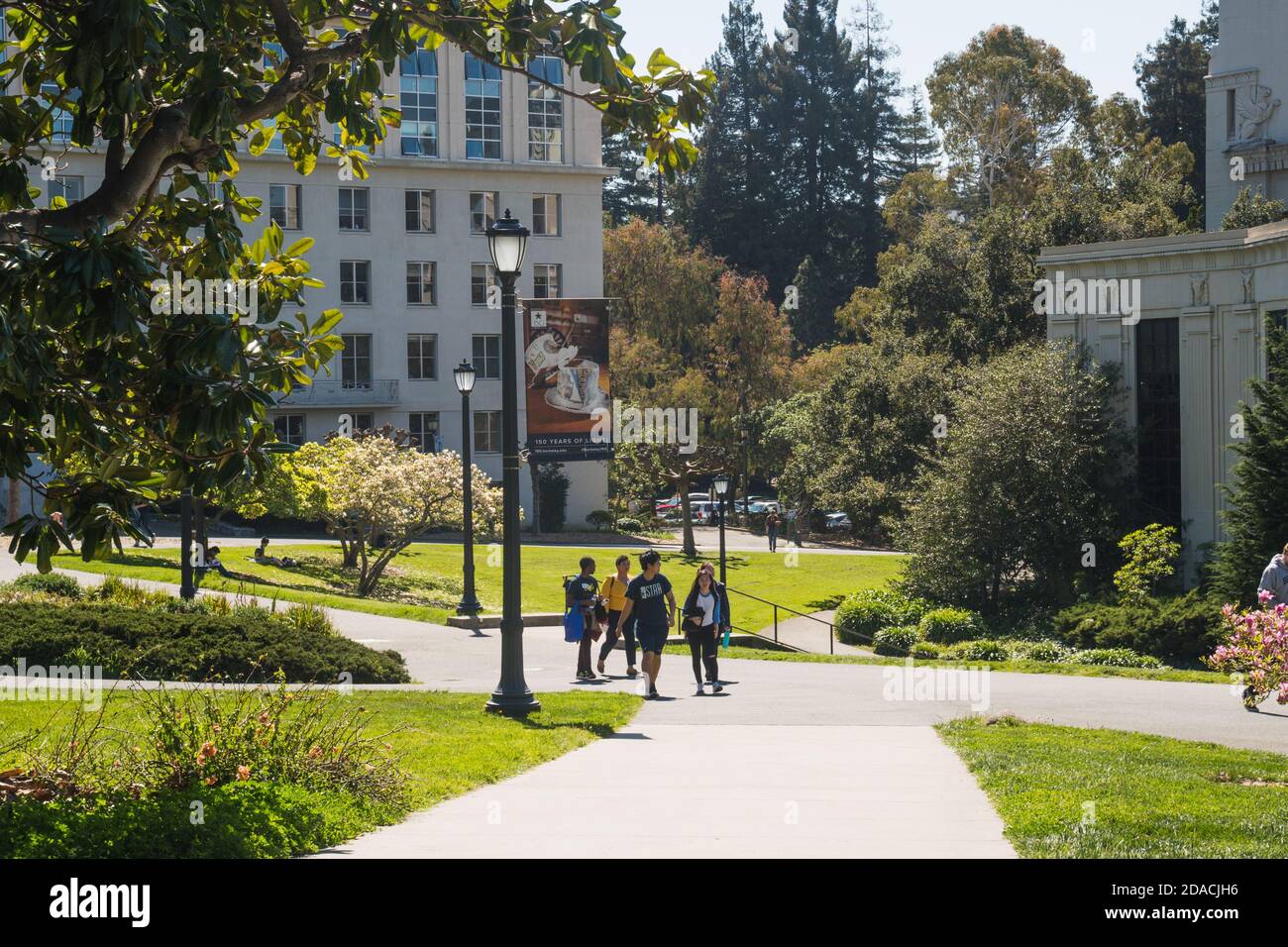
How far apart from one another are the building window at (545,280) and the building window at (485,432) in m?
5.73

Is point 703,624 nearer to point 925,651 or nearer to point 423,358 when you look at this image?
point 925,651

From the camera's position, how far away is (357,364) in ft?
202

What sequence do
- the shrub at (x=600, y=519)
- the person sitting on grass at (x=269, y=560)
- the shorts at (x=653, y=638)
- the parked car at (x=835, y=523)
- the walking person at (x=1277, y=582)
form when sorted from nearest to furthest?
the walking person at (x=1277, y=582)
the shorts at (x=653, y=638)
the person sitting on grass at (x=269, y=560)
the shrub at (x=600, y=519)
the parked car at (x=835, y=523)

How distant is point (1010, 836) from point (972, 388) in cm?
2829

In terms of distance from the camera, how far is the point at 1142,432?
106 ft

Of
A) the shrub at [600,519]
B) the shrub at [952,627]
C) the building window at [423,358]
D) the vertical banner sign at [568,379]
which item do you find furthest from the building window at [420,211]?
the shrub at [952,627]

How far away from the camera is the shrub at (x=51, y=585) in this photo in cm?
2375

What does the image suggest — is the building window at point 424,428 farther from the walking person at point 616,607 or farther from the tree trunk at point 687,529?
the walking person at point 616,607

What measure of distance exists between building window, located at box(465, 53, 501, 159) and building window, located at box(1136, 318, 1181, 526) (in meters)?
36.6

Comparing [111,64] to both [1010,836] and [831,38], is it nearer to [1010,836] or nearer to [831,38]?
[1010,836]

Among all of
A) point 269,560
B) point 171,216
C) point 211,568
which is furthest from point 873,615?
point 171,216

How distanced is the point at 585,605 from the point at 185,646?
16.9 feet
